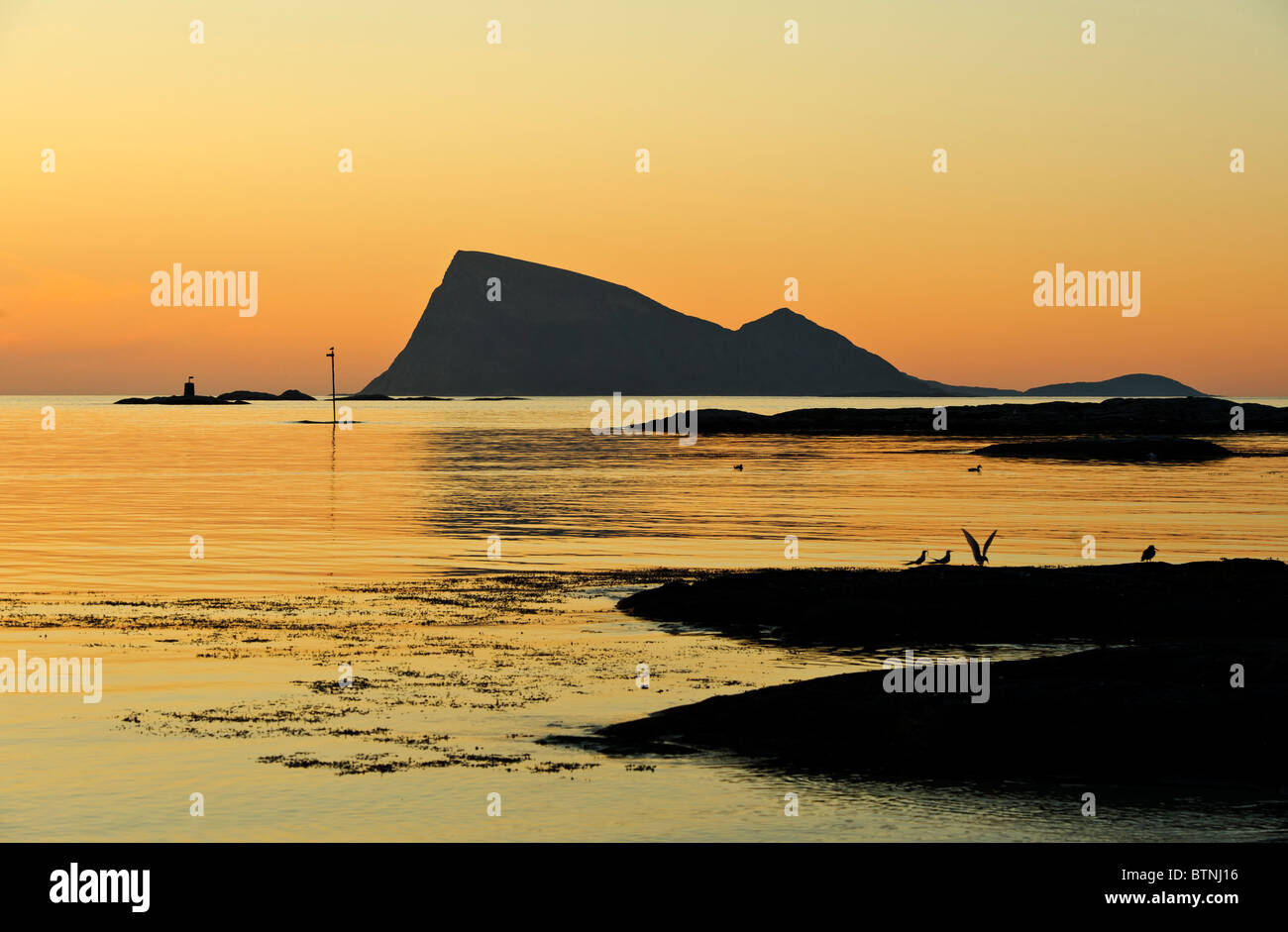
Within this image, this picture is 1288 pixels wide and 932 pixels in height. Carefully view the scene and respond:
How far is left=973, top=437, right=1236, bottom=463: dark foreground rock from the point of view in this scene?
381 feet

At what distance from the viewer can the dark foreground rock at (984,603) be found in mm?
29375

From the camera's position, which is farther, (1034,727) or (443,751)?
(1034,727)

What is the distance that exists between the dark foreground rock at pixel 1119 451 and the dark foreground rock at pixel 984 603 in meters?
84.3

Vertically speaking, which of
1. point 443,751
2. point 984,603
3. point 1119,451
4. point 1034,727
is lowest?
point 443,751

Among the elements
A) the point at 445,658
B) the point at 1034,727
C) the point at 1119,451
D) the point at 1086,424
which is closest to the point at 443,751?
the point at 445,658

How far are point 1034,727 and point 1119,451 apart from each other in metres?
111

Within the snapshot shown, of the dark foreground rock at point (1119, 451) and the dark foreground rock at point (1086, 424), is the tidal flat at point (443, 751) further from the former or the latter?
the dark foreground rock at point (1086, 424)

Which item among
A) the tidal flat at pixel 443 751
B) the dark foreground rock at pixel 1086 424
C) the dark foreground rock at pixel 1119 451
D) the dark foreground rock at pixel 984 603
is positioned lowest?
the tidal flat at pixel 443 751

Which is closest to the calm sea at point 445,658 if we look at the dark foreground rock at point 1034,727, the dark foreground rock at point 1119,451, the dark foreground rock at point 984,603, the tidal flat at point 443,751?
the tidal flat at point 443,751

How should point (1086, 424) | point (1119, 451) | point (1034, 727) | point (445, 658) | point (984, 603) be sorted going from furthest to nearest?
point (1086, 424) → point (1119, 451) → point (984, 603) → point (445, 658) → point (1034, 727)

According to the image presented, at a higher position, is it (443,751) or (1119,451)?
(1119,451)

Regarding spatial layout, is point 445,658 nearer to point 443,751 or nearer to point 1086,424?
point 443,751

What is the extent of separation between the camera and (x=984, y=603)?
31031mm
